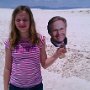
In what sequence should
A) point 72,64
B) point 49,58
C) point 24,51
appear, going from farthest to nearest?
point 72,64
point 49,58
point 24,51

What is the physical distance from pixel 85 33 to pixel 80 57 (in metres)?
2.06

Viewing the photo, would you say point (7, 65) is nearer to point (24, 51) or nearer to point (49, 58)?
point (24, 51)

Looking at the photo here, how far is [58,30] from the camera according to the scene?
1.80 meters

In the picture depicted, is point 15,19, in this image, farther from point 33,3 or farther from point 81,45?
point 33,3

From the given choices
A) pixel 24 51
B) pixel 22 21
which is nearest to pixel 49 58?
pixel 24 51

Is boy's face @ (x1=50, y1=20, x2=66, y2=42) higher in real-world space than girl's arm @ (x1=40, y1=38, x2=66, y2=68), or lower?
higher

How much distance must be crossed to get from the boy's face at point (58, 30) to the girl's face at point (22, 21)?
0.17 m

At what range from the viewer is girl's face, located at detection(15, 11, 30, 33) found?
179 centimetres

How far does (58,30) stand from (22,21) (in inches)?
9.6

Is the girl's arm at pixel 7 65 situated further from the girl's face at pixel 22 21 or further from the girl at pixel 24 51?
the girl's face at pixel 22 21

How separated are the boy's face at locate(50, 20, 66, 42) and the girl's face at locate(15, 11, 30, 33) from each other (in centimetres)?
17

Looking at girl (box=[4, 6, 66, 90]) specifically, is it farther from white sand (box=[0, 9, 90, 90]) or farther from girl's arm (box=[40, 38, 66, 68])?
white sand (box=[0, 9, 90, 90])

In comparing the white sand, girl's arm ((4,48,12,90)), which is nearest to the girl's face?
girl's arm ((4,48,12,90))

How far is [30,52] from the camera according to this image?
1783mm
